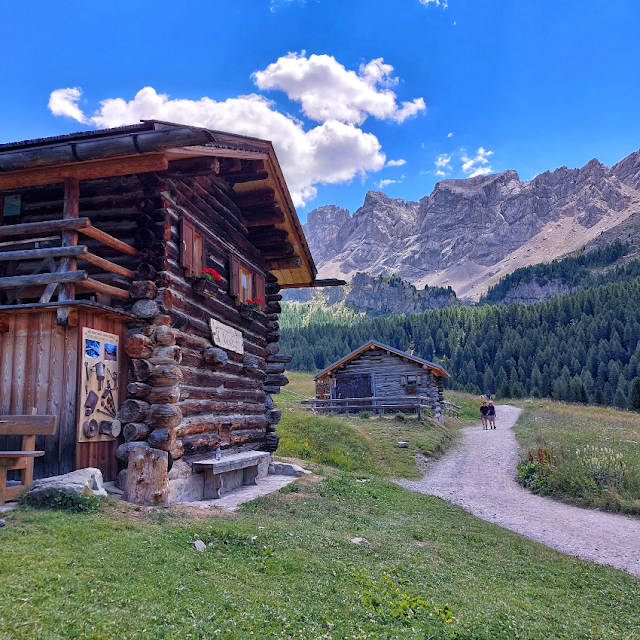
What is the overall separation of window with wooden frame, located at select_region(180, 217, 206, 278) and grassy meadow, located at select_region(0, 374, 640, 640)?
435cm

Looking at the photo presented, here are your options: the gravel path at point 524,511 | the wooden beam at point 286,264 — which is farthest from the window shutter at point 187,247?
the gravel path at point 524,511

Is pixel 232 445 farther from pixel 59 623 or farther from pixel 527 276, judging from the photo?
pixel 527 276

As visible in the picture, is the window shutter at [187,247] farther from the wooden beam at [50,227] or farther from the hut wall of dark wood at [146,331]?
the wooden beam at [50,227]

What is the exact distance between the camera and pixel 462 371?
84250mm

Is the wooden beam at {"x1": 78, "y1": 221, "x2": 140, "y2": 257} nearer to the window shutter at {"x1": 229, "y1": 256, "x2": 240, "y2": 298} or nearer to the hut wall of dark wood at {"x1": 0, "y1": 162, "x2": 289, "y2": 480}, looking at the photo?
the hut wall of dark wood at {"x1": 0, "y1": 162, "x2": 289, "y2": 480}

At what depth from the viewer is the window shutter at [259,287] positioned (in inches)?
559

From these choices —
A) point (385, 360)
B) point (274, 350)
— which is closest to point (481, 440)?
point (385, 360)

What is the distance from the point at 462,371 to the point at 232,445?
3051 inches

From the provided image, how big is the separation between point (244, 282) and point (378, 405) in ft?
63.3

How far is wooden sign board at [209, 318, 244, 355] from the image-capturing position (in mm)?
10648

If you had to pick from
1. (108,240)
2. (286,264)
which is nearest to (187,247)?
(108,240)

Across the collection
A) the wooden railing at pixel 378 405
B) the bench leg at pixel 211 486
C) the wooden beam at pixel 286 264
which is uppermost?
the wooden beam at pixel 286 264

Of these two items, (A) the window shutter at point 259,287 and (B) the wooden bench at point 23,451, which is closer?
(B) the wooden bench at point 23,451

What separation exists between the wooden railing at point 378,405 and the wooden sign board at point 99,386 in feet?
71.9
